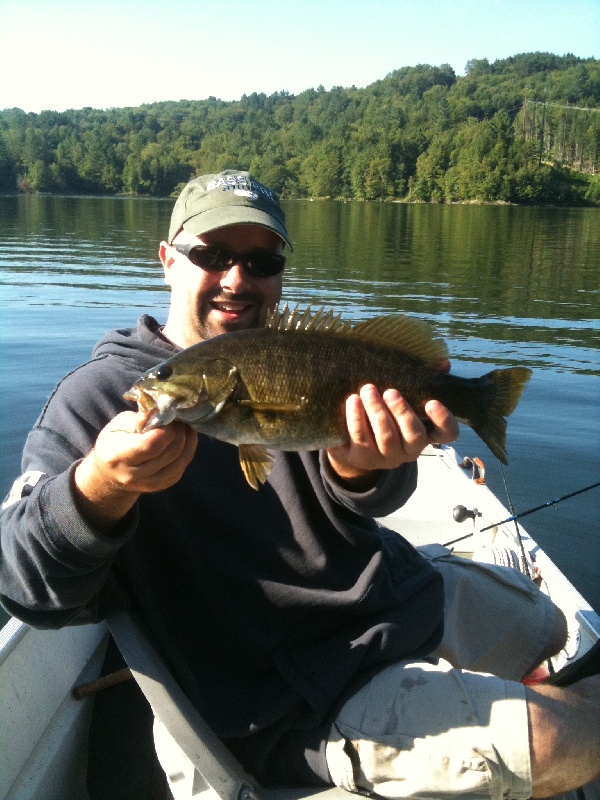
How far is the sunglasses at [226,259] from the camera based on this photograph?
128 inches

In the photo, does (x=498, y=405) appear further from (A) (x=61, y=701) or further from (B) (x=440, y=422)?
(A) (x=61, y=701)

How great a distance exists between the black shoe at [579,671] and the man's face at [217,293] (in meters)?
2.06

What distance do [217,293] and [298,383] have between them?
856 mm

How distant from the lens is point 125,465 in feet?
7.09

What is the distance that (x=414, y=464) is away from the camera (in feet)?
10.2

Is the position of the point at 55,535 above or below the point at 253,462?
below

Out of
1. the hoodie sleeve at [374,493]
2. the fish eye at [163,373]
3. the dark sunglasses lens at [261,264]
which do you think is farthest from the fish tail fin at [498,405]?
the fish eye at [163,373]

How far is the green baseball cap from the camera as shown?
323 cm

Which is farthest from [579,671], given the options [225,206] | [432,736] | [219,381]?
[225,206]

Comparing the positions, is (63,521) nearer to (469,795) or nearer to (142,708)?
(142,708)

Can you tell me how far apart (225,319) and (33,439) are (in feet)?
3.30

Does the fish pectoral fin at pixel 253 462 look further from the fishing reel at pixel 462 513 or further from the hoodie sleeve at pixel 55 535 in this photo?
the fishing reel at pixel 462 513

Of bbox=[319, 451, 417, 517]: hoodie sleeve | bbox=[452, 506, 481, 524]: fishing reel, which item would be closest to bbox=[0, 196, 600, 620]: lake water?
bbox=[452, 506, 481, 524]: fishing reel

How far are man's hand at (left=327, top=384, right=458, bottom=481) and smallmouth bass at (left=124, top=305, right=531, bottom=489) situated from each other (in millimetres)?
69
